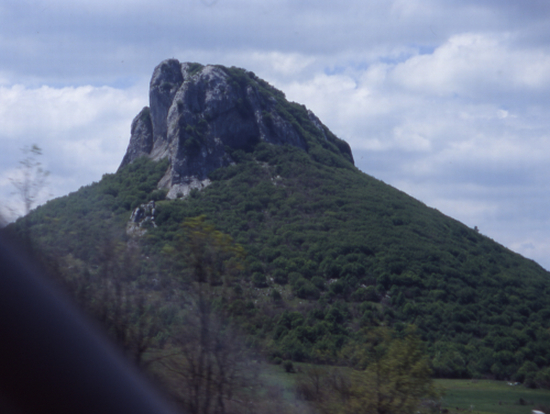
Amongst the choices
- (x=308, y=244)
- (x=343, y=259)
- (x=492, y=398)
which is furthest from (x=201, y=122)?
(x=492, y=398)

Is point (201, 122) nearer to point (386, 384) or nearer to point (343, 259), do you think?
point (343, 259)

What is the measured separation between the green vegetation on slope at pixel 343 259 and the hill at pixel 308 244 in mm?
120

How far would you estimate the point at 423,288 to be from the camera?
35281 millimetres

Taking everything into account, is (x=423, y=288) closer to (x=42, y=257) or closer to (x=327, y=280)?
(x=327, y=280)

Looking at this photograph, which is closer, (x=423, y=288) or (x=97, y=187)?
(x=423, y=288)

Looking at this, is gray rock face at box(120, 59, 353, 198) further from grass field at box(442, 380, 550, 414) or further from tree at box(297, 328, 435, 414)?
tree at box(297, 328, 435, 414)

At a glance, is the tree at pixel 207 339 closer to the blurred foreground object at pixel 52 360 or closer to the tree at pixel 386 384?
the blurred foreground object at pixel 52 360

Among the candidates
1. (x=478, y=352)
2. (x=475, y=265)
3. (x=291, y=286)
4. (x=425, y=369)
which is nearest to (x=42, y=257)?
(x=425, y=369)

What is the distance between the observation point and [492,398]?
44.1 feet

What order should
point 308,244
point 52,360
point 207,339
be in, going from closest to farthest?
point 52,360, point 207,339, point 308,244

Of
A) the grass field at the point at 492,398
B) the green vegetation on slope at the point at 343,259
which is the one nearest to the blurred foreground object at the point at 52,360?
the green vegetation on slope at the point at 343,259

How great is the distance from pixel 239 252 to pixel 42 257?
320 centimetres

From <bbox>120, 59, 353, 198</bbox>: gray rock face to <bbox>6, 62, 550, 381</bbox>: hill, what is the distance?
0.28 metres

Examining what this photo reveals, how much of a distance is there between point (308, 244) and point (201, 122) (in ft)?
80.4
